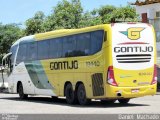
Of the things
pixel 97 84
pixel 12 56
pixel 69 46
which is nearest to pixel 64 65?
pixel 69 46

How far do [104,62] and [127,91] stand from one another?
4.91 feet

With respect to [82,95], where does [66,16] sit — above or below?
above

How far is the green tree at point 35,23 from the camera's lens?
56.4m

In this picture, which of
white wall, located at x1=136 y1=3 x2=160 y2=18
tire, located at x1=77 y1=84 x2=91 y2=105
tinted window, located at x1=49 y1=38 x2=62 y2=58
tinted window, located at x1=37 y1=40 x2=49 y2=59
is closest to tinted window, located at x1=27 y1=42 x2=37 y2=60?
tinted window, located at x1=37 y1=40 x2=49 y2=59

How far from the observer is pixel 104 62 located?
69.7 feet

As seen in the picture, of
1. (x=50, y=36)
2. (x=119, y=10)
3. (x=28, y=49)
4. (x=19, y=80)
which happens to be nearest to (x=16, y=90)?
(x=19, y=80)

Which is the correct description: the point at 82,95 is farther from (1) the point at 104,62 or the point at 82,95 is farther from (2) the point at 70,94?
(1) the point at 104,62

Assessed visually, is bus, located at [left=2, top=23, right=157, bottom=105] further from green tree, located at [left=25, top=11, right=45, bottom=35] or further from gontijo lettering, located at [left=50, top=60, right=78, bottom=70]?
green tree, located at [left=25, top=11, right=45, bottom=35]

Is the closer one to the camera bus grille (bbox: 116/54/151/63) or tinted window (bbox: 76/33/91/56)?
bus grille (bbox: 116/54/151/63)

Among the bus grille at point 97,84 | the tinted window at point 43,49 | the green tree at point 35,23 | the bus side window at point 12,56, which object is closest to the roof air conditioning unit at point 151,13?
the bus side window at point 12,56

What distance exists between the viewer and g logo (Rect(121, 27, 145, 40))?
21.5 m

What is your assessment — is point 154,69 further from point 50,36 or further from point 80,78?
point 50,36

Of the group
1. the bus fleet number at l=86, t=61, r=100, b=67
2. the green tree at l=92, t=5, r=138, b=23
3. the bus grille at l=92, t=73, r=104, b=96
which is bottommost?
the bus grille at l=92, t=73, r=104, b=96

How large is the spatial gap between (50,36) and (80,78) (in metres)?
3.59
